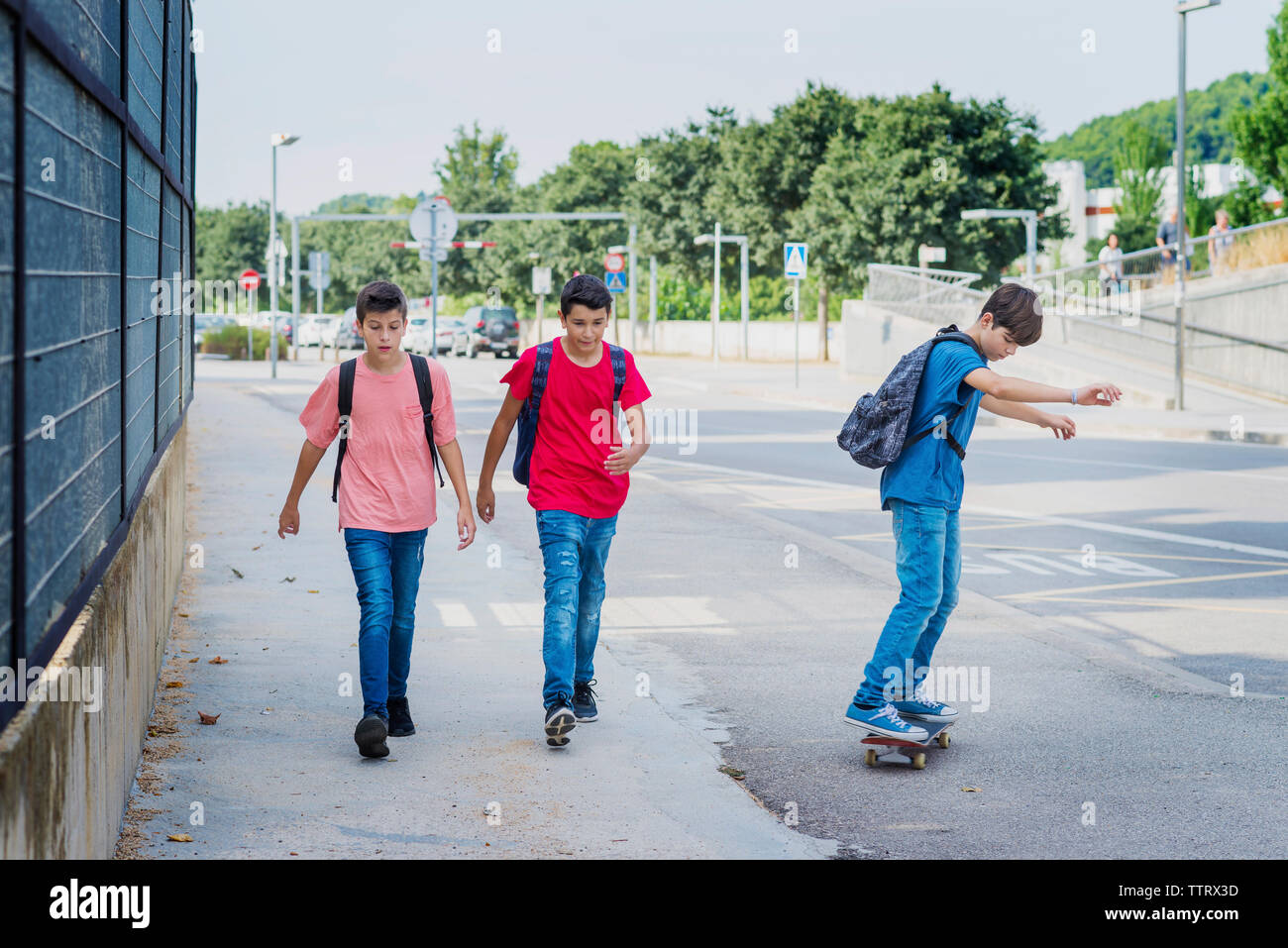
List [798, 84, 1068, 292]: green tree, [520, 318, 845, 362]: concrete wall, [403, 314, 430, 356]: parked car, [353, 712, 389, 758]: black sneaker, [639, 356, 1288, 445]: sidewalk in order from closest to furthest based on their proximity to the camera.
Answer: [353, 712, 389, 758]: black sneaker < [639, 356, 1288, 445]: sidewalk < [798, 84, 1068, 292]: green tree < [520, 318, 845, 362]: concrete wall < [403, 314, 430, 356]: parked car

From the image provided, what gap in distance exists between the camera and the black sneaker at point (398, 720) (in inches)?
220

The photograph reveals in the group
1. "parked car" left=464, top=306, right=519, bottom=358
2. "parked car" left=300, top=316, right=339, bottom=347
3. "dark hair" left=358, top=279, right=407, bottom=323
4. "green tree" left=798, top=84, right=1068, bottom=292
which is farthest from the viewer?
"parked car" left=300, top=316, right=339, bottom=347

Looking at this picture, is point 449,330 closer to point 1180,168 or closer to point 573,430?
point 1180,168

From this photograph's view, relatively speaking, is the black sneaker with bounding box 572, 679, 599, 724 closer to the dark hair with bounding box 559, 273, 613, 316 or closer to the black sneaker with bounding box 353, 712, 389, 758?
the black sneaker with bounding box 353, 712, 389, 758

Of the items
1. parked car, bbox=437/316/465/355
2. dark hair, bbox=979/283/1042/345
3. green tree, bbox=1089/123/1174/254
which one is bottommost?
dark hair, bbox=979/283/1042/345

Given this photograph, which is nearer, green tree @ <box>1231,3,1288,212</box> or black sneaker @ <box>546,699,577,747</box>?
black sneaker @ <box>546,699,577,747</box>

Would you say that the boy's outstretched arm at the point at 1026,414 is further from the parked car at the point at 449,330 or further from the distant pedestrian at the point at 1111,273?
the parked car at the point at 449,330

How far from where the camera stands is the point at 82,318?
13.4ft

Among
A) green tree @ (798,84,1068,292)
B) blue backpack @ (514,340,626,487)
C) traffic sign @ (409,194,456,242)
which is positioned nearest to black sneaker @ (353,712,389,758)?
blue backpack @ (514,340,626,487)

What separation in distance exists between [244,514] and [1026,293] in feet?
24.7

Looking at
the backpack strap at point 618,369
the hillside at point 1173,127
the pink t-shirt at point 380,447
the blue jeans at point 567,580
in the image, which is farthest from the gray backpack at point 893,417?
the hillside at point 1173,127

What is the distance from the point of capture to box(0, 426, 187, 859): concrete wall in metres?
3.00

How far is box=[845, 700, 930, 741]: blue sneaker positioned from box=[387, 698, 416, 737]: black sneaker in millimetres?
1563

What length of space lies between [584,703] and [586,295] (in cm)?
154
